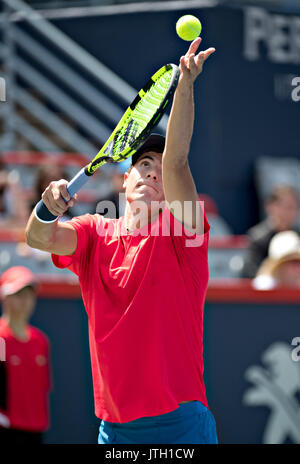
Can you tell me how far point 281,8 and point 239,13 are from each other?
1.81 feet

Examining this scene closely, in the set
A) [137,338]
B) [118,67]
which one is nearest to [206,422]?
[137,338]

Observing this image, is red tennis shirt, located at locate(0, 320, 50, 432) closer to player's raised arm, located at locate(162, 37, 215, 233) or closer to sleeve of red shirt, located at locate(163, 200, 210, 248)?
sleeve of red shirt, located at locate(163, 200, 210, 248)

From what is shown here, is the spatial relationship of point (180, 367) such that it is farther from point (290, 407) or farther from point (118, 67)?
point (118, 67)

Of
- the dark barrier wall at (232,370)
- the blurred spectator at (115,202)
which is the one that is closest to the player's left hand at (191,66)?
the blurred spectator at (115,202)

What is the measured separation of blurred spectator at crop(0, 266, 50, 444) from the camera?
4.74m

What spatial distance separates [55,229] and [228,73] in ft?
23.6

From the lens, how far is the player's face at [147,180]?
2713 mm

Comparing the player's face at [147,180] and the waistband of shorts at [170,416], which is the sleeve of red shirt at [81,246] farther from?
the waistband of shorts at [170,416]

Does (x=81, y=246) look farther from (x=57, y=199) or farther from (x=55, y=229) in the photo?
(x=57, y=199)

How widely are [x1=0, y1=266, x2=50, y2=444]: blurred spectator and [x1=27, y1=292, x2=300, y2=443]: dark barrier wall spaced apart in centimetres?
23

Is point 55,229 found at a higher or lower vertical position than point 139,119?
lower

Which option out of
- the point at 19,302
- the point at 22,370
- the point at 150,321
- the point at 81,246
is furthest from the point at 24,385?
the point at 150,321

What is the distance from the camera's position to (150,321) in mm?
2664

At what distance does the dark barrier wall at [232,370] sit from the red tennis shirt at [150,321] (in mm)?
2410
